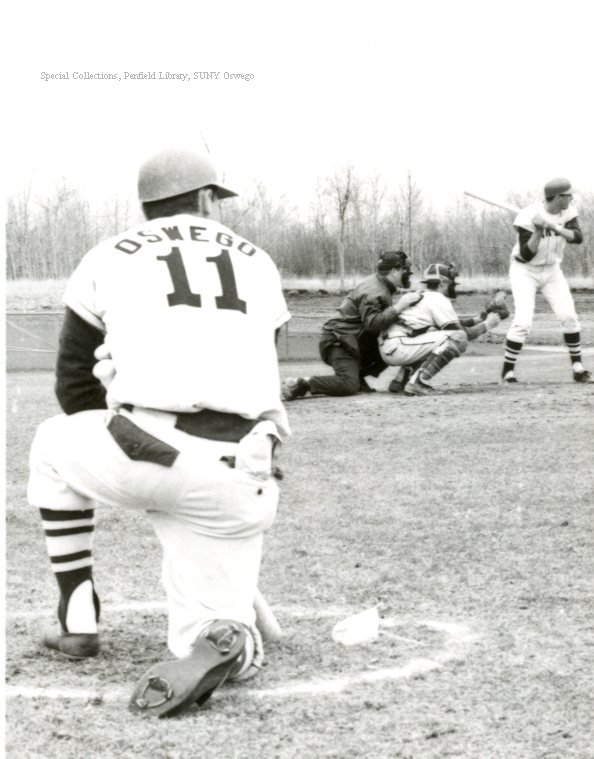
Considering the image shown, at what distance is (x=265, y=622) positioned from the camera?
3324 mm

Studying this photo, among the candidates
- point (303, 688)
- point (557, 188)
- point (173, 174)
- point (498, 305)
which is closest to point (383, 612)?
point (303, 688)

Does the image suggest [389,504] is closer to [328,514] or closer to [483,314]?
[328,514]

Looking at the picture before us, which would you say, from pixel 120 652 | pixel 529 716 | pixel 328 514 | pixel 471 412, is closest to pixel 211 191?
pixel 120 652

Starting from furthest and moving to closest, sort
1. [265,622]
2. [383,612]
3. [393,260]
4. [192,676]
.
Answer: [393,260]
[383,612]
[265,622]
[192,676]

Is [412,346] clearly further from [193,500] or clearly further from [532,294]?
[193,500]

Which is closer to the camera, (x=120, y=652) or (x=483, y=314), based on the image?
(x=120, y=652)

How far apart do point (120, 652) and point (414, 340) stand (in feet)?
19.0

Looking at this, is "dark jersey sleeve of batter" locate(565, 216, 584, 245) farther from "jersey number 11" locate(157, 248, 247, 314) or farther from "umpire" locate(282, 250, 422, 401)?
"jersey number 11" locate(157, 248, 247, 314)

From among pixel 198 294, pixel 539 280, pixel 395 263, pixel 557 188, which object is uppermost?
pixel 557 188

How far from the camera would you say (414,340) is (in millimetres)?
8805

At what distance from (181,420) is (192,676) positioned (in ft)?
2.05

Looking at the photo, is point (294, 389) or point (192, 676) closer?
point (192, 676)

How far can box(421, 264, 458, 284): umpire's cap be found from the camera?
29.7 feet

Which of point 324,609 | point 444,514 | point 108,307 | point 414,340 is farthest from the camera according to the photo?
point 414,340
